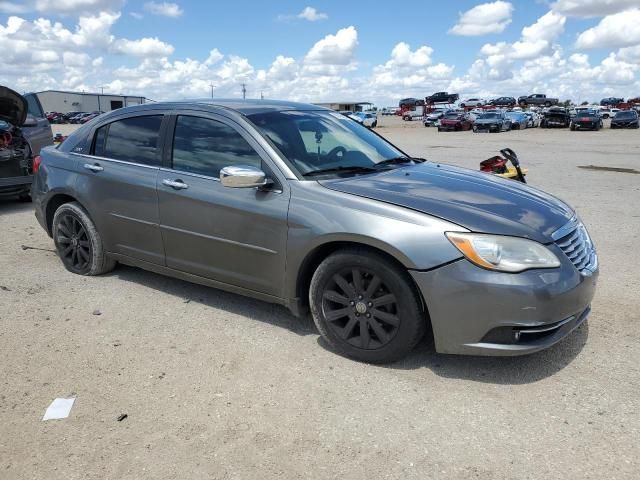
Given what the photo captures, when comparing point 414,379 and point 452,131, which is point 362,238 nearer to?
point 414,379

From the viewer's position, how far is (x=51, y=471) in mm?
2525

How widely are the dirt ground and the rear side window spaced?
1.21 meters

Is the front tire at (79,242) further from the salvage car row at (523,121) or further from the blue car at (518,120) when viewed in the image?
the blue car at (518,120)

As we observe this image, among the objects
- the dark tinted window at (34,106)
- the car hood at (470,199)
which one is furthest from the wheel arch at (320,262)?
the dark tinted window at (34,106)

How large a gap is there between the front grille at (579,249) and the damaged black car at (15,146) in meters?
7.88

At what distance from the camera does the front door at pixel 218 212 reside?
12.3 feet

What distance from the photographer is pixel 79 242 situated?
5164 mm

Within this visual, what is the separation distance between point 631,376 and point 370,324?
1575 millimetres

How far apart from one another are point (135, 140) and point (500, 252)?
3.16m

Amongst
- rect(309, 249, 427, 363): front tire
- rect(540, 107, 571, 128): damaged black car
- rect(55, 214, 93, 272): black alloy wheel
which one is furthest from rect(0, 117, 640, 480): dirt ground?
rect(540, 107, 571, 128): damaged black car

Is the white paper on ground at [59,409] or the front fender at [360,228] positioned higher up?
the front fender at [360,228]

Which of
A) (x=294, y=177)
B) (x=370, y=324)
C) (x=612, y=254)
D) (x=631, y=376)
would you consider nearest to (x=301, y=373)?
(x=370, y=324)

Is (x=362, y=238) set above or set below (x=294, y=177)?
below

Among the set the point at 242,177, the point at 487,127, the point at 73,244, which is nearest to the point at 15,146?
the point at 73,244
